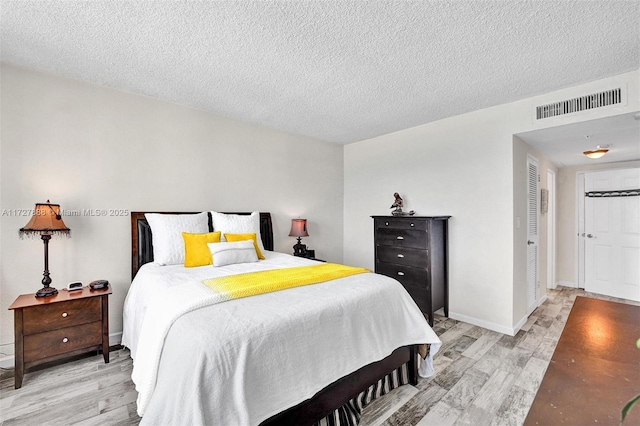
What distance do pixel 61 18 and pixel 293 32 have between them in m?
1.48

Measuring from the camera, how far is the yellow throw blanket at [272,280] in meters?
1.75

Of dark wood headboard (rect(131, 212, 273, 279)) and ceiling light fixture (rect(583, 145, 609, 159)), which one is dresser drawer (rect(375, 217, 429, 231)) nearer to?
ceiling light fixture (rect(583, 145, 609, 159))

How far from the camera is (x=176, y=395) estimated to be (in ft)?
3.76

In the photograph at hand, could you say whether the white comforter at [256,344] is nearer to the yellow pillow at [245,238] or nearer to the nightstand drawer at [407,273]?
the yellow pillow at [245,238]

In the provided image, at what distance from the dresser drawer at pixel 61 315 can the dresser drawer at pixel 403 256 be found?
312cm

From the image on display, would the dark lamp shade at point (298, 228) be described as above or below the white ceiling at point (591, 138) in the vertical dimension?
below

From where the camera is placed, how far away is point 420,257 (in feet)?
11.1

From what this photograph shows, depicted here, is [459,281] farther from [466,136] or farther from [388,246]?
[466,136]

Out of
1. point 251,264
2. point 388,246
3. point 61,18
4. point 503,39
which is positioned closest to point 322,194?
point 388,246

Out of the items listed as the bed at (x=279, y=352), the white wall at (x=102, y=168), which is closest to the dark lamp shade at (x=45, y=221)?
the white wall at (x=102, y=168)

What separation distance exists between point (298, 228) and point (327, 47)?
2.45 m

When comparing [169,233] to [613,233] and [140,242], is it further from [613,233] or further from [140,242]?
[613,233]

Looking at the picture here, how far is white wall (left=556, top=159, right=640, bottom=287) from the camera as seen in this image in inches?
189

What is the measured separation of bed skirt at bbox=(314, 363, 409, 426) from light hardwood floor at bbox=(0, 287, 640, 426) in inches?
1.8
